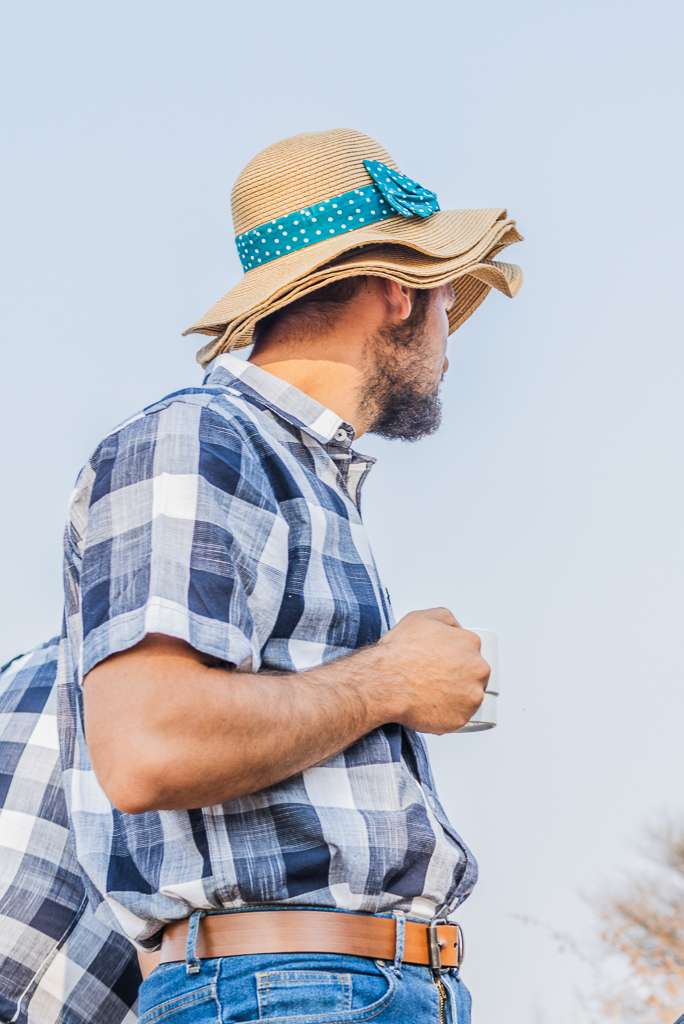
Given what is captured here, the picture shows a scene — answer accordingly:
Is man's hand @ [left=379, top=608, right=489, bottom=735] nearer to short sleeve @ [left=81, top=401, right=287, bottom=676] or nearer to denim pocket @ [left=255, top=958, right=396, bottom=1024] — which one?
short sleeve @ [left=81, top=401, right=287, bottom=676]

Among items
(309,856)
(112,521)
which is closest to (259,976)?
(309,856)

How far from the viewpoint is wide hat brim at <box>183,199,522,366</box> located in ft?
6.39

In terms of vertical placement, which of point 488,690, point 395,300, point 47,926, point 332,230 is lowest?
point 47,926

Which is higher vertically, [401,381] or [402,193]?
[402,193]

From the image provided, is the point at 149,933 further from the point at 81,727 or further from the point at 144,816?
the point at 81,727

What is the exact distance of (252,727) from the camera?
3.86 ft

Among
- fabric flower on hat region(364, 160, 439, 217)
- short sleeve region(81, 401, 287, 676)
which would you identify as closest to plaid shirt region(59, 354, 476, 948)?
short sleeve region(81, 401, 287, 676)

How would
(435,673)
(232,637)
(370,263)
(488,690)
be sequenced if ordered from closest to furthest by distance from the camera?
1. (232,637)
2. (435,673)
3. (488,690)
4. (370,263)

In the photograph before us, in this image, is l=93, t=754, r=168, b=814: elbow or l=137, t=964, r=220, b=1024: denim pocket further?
l=137, t=964, r=220, b=1024: denim pocket

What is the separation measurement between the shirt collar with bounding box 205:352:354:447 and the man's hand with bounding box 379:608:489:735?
1.36 feet

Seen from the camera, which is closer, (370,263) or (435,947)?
(435,947)

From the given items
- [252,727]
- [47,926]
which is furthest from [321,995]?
[47,926]

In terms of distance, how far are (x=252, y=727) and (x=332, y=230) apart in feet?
4.04

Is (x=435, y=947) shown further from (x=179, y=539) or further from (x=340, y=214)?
(x=340, y=214)
